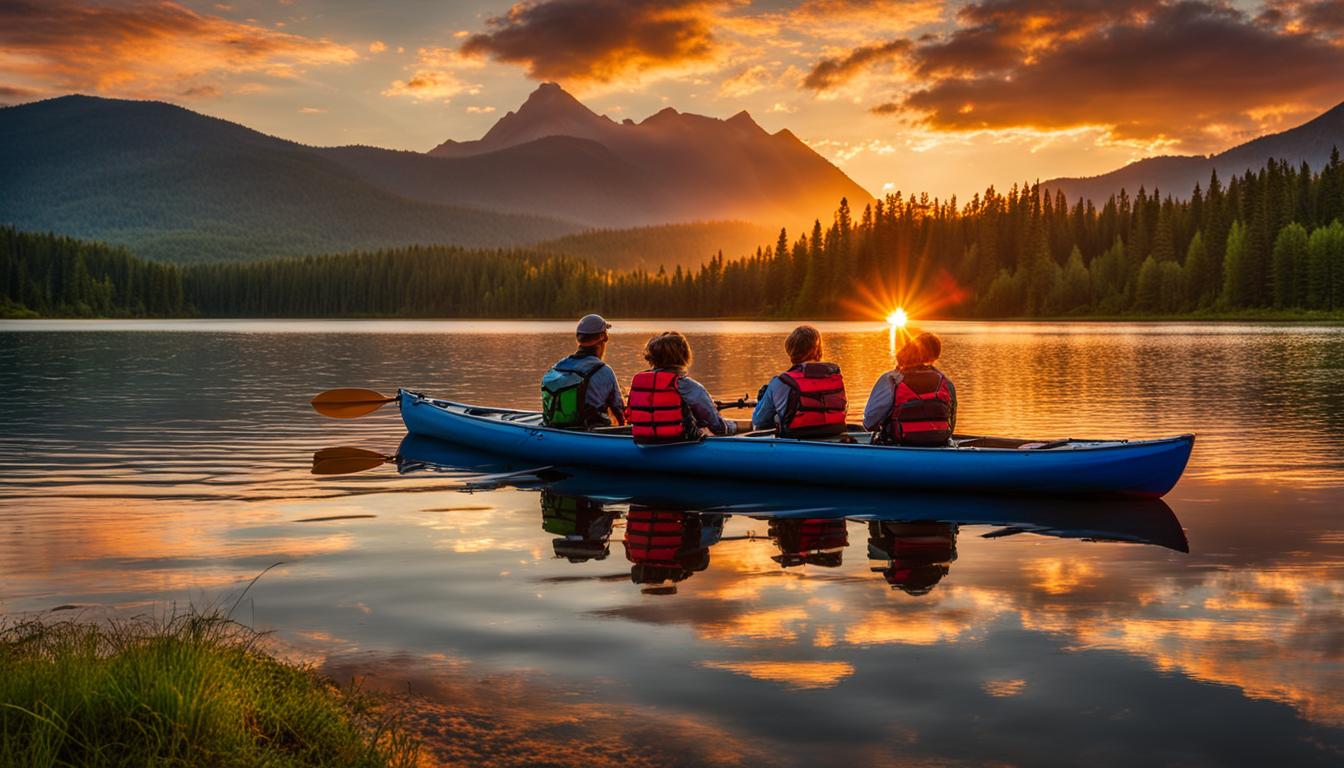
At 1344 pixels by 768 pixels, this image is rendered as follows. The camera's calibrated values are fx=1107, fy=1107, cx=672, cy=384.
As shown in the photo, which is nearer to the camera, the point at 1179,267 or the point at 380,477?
the point at 380,477

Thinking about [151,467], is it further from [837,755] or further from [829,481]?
[837,755]

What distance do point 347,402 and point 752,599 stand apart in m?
18.3

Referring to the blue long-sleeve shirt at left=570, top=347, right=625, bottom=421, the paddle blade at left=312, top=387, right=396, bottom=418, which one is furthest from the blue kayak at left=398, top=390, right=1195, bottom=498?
the paddle blade at left=312, top=387, right=396, bottom=418

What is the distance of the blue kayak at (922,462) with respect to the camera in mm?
15195

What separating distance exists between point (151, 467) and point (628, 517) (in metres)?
9.88

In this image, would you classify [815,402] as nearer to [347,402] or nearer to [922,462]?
[922,462]

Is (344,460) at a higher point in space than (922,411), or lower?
lower

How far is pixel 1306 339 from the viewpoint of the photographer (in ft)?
256

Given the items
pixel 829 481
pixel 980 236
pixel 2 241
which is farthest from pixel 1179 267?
pixel 2 241

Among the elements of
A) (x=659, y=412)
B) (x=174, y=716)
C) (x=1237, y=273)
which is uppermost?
(x=1237, y=273)

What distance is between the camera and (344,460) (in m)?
21.2

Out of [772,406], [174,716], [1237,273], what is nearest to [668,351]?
[772,406]

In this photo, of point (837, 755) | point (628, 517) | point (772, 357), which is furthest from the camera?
point (772, 357)

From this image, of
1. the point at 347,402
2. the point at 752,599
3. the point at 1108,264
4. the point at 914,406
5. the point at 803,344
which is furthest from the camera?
the point at 1108,264
